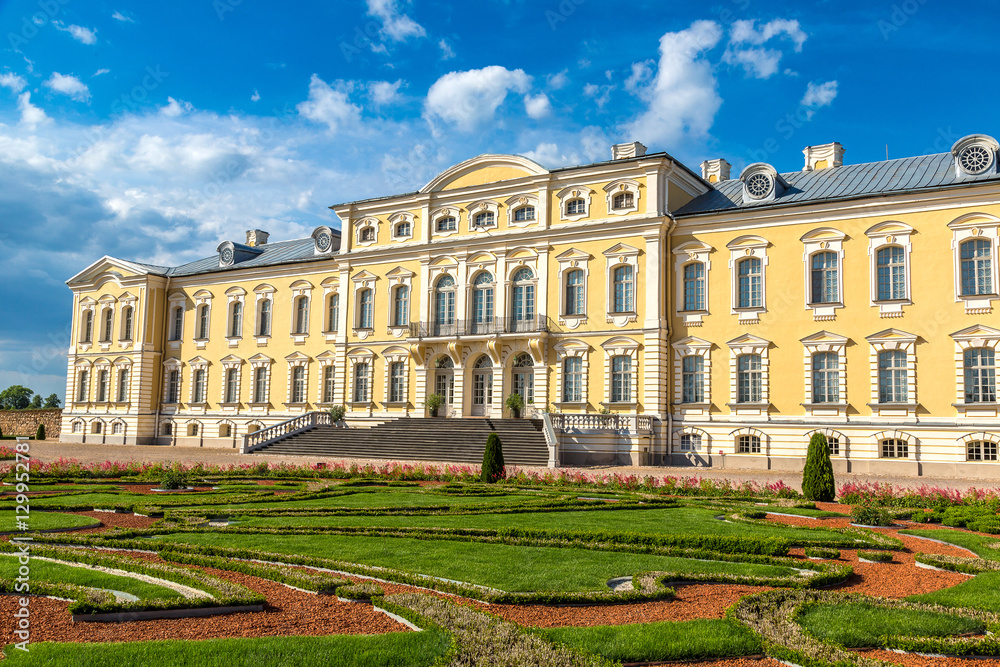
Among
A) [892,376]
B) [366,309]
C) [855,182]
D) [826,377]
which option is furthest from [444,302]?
[892,376]

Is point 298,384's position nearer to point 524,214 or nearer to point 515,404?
point 515,404

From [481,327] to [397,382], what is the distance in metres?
5.66

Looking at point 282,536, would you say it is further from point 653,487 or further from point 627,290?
point 627,290

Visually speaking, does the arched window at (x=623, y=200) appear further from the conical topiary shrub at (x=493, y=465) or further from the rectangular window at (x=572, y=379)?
the conical topiary shrub at (x=493, y=465)

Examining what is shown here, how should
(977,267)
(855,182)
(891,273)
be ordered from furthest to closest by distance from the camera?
(855,182) < (891,273) < (977,267)

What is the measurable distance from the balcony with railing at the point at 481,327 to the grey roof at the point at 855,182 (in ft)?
24.8

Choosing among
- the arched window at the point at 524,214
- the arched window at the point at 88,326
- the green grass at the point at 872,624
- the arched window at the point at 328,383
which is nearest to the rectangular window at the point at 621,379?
the arched window at the point at 524,214

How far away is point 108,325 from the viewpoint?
162ft

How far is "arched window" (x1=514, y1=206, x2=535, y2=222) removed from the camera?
3578 cm

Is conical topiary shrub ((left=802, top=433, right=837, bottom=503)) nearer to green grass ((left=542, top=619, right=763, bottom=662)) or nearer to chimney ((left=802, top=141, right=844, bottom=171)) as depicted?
green grass ((left=542, top=619, right=763, bottom=662))

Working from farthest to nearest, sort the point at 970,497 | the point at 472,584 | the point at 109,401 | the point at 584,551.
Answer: the point at 109,401 → the point at 970,497 → the point at 584,551 → the point at 472,584

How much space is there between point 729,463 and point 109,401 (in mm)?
36738

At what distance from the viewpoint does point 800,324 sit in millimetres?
29703

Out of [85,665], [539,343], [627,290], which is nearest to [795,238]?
[627,290]
